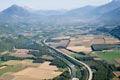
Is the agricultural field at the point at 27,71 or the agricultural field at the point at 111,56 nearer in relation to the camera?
the agricultural field at the point at 27,71

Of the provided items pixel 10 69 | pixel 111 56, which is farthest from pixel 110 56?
pixel 10 69

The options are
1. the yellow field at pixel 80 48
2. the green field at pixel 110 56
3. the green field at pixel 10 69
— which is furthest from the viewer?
the yellow field at pixel 80 48

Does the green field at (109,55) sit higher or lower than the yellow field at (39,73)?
higher

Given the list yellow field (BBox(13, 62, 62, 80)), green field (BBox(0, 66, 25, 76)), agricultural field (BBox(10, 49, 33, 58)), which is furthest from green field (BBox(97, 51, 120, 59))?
green field (BBox(0, 66, 25, 76))

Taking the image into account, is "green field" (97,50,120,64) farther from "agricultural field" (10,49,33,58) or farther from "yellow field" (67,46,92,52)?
"agricultural field" (10,49,33,58)

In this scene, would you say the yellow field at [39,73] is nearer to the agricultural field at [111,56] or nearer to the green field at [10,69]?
the green field at [10,69]

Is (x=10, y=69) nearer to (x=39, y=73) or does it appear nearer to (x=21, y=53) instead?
(x=39, y=73)

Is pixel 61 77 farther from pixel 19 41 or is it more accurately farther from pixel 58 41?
pixel 19 41

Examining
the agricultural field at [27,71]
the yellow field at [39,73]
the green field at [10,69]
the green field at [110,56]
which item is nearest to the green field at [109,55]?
the green field at [110,56]

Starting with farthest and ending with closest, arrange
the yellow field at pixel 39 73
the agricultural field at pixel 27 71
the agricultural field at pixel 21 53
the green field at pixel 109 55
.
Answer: the agricultural field at pixel 21 53 → the green field at pixel 109 55 → the agricultural field at pixel 27 71 → the yellow field at pixel 39 73

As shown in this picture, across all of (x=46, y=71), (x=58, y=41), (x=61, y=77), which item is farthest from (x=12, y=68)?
(x=58, y=41)

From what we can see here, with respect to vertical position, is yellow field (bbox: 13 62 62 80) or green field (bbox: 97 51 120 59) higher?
green field (bbox: 97 51 120 59)
